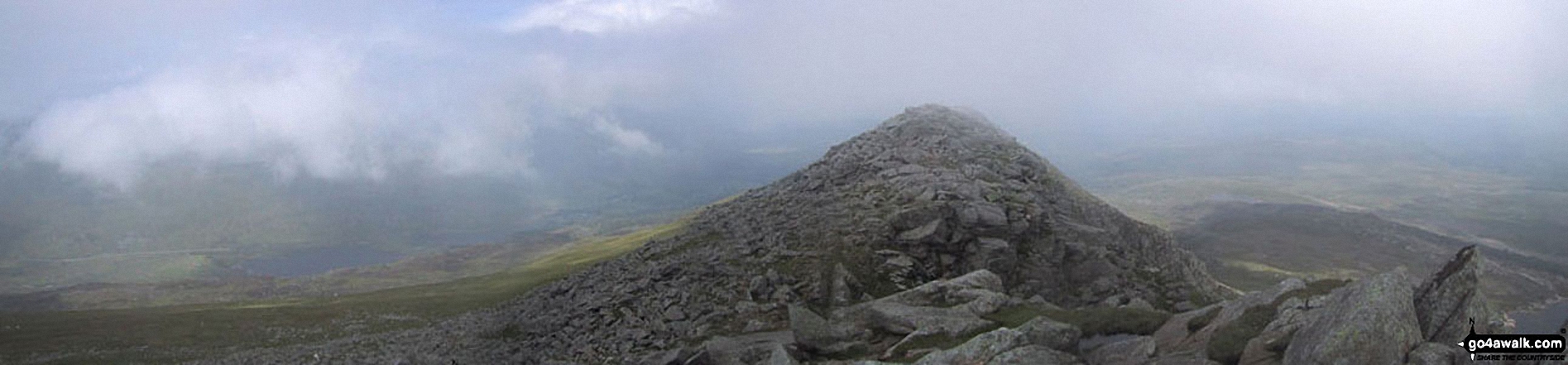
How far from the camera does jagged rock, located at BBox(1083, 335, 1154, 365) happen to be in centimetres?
3002

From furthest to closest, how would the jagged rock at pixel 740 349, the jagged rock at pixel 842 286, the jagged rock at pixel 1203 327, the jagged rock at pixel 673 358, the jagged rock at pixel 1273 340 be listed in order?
the jagged rock at pixel 842 286 → the jagged rock at pixel 673 358 → the jagged rock at pixel 740 349 → the jagged rock at pixel 1203 327 → the jagged rock at pixel 1273 340

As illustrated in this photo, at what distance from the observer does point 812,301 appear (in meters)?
54.5

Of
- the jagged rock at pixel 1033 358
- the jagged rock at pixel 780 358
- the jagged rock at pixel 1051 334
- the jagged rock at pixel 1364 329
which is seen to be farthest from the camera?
the jagged rock at pixel 780 358

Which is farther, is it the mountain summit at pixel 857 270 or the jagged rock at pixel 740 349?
the mountain summit at pixel 857 270

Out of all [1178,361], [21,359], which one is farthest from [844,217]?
[21,359]

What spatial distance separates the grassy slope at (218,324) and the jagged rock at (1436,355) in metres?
94.9

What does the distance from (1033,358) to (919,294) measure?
16.1m

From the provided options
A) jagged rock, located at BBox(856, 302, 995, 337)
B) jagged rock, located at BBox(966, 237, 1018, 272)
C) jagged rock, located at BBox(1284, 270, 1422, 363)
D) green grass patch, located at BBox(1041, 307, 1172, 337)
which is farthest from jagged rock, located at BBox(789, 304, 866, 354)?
jagged rock, located at BBox(966, 237, 1018, 272)

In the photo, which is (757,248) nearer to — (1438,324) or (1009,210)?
(1009,210)

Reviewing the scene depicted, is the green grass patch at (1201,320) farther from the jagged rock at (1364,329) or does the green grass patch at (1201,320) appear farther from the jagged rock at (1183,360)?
the jagged rock at (1364,329)

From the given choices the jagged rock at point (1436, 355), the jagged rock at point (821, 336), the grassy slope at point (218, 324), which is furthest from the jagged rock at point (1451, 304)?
the grassy slope at point (218, 324)

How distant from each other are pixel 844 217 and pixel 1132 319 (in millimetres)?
30293

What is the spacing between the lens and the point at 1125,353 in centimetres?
3106

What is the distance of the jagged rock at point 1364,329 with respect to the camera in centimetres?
2402
